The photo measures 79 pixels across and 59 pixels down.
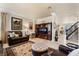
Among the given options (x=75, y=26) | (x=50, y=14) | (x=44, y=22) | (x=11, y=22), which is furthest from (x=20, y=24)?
(x=75, y=26)

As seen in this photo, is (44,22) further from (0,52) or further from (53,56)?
(0,52)

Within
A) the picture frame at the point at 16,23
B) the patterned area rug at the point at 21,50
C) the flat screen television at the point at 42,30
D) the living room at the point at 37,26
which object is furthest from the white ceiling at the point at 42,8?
the patterned area rug at the point at 21,50

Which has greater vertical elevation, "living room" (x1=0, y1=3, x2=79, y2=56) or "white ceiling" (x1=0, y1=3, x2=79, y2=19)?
"white ceiling" (x1=0, y1=3, x2=79, y2=19)

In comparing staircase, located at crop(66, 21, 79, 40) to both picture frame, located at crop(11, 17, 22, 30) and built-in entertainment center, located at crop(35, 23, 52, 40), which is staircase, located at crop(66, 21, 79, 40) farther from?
picture frame, located at crop(11, 17, 22, 30)

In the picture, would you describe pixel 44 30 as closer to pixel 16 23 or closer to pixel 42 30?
pixel 42 30

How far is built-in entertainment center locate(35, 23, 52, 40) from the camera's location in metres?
1.70

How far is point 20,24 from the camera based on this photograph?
169 centimetres

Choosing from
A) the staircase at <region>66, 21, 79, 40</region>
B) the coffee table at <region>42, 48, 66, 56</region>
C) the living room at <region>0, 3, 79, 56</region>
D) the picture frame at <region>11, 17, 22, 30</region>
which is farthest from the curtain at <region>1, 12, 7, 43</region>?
the staircase at <region>66, 21, 79, 40</region>

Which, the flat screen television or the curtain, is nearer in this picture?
the curtain

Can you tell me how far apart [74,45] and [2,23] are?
1.24 m

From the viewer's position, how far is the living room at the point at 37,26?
162 cm

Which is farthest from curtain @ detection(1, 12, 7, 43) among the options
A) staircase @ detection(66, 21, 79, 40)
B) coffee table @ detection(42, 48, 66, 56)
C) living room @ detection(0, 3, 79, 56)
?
staircase @ detection(66, 21, 79, 40)

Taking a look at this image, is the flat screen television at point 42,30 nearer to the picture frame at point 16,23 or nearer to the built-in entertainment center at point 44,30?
the built-in entertainment center at point 44,30

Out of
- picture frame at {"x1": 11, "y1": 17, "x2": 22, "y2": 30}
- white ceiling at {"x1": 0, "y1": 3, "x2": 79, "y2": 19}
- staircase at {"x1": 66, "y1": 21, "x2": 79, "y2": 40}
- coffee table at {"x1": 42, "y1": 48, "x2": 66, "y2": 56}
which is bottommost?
coffee table at {"x1": 42, "y1": 48, "x2": 66, "y2": 56}
